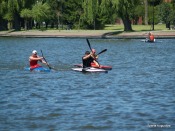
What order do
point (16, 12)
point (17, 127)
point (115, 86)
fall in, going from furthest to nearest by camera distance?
point (16, 12)
point (115, 86)
point (17, 127)

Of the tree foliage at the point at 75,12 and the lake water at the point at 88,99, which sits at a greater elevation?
the tree foliage at the point at 75,12

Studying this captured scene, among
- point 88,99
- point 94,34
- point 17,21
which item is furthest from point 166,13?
point 88,99

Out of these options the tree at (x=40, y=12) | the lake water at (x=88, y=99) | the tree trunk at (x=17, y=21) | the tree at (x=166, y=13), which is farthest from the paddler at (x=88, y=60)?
the tree trunk at (x=17, y=21)

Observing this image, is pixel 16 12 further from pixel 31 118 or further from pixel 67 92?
pixel 31 118

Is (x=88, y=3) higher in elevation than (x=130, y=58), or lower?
higher

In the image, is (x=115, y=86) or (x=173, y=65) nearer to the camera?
(x=115, y=86)

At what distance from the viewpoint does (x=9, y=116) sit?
1809cm

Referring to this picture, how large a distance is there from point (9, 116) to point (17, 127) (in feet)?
5.16

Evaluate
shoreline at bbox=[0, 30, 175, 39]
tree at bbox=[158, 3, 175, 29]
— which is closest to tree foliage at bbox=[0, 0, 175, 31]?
tree at bbox=[158, 3, 175, 29]

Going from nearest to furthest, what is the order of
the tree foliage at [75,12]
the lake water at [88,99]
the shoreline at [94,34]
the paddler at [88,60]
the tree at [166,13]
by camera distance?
the lake water at [88,99]
the paddler at [88,60]
the shoreline at [94,34]
the tree foliage at [75,12]
the tree at [166,13]

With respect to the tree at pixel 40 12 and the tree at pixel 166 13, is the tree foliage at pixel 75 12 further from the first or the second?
the tree at pixel 166 13

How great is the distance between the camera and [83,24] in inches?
3661

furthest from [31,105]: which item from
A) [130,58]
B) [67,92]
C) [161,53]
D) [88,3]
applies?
[88,3]

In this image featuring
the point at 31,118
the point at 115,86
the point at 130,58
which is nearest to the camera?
the point at 31,118
